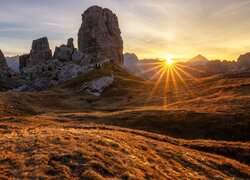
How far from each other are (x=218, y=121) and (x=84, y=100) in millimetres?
61717

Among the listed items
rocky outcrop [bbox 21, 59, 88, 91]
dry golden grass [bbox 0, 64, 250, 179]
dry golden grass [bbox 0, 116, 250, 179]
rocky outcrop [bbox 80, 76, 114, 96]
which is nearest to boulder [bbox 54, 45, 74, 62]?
rocky outcrop [bbox 21, 59, 88, 91]

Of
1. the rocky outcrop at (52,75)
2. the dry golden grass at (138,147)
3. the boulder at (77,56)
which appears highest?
the boulder at (77,56)

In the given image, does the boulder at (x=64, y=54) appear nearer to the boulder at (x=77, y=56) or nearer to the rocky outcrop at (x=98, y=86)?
the boulder at (x=77, y=56)

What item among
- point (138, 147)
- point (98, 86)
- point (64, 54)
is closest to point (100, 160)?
point (138, 147)

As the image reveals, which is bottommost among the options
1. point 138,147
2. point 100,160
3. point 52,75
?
point 138,147

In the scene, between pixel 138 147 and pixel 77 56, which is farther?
pixel 77 56

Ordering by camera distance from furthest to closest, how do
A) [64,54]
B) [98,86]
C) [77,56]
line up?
[77,56], [64,54], [98,86]

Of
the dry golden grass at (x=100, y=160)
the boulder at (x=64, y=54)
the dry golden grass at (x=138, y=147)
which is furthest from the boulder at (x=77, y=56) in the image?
the dry golden grass at (x=100, y=160)

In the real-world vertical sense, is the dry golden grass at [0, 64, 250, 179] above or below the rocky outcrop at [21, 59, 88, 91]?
below

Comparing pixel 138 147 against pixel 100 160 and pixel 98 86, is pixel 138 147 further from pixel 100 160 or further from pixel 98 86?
pixel 98 86

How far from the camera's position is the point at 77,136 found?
98.3ft

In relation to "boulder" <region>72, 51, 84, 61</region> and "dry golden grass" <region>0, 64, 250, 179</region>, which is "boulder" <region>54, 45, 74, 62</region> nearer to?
"boulder" <region>72, 51, 84, 61</region>

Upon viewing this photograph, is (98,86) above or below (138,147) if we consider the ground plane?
above

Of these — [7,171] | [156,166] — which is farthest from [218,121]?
[7,171]
